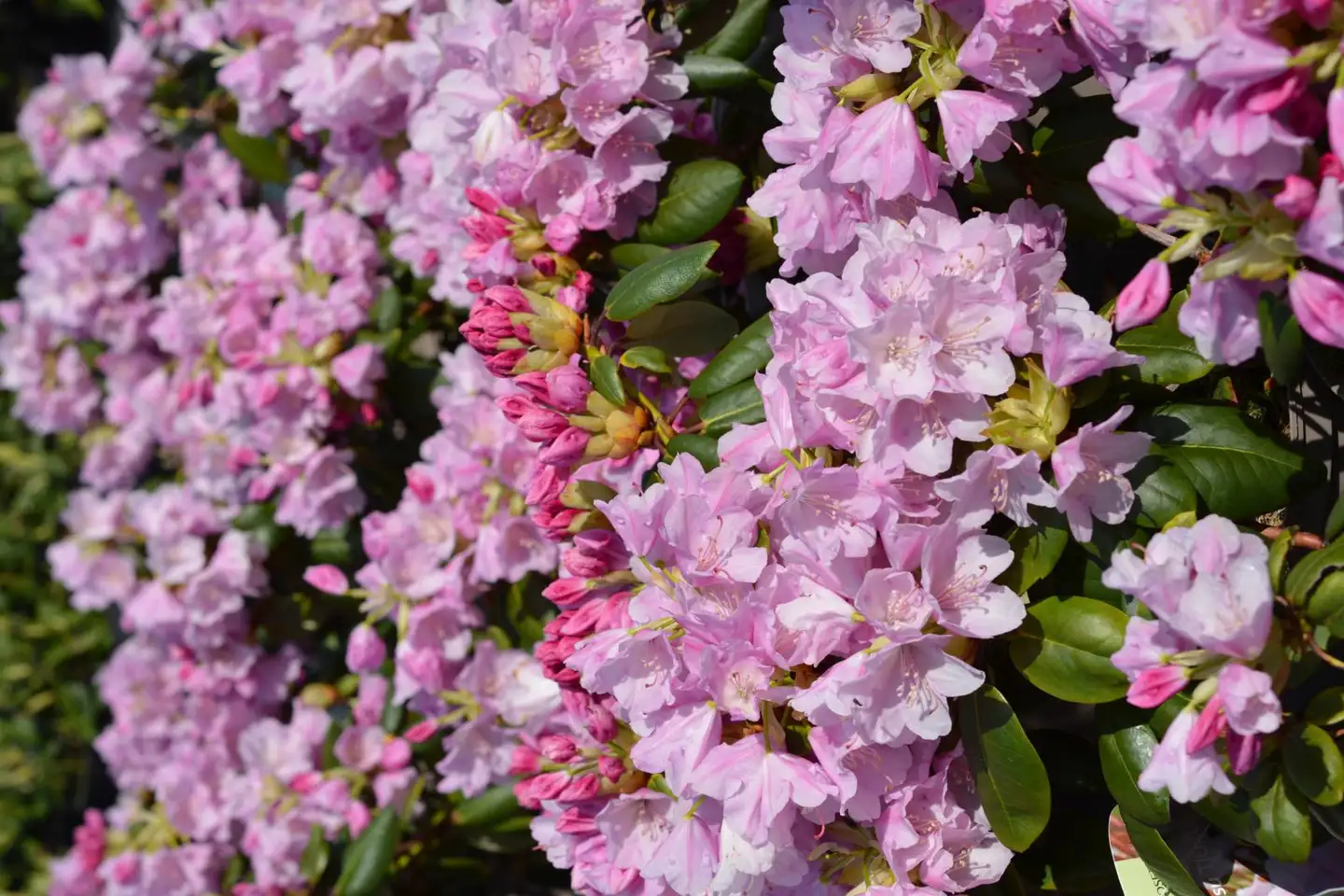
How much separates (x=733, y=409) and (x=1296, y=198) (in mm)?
516

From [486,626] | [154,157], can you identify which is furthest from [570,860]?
[154,157]

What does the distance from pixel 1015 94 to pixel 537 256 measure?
51 cm

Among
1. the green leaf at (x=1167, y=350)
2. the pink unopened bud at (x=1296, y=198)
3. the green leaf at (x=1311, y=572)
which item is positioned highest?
the pink unopened bud at (x=1296, y=198)

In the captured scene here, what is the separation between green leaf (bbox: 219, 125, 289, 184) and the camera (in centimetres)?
201

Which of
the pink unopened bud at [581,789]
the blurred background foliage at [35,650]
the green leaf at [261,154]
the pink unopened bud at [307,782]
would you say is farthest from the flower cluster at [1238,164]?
the blurred background foliage at [35,650]

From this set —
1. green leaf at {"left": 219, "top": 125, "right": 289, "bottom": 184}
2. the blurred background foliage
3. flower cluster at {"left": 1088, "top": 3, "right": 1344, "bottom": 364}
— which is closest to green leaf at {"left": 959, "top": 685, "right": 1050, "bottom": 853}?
flower cluster at {"left": 1088, "top": 3, "right": 1344, "bottom": 364}

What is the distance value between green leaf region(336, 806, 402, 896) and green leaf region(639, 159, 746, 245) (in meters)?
0.96

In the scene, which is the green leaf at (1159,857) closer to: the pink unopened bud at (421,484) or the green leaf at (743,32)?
the green leaf at (743,32)

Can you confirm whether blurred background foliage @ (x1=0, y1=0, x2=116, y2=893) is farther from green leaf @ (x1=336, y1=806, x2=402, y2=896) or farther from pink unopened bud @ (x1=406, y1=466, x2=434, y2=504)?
pink unopened bud @ (x1=406, y1=466, x2=434, y2=504)

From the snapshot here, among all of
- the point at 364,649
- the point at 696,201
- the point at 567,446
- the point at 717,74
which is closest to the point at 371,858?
the point at 364,649

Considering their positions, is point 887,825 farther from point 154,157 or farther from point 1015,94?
point 154,157

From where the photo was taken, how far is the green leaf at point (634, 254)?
1183 millimetres

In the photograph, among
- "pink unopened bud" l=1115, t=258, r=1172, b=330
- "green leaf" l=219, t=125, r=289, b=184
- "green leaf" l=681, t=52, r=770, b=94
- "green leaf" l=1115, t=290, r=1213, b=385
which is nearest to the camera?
"pink unopened bud" l=1115, t=258, r=1172, b=330

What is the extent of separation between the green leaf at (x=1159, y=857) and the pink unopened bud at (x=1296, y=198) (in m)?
0.50
